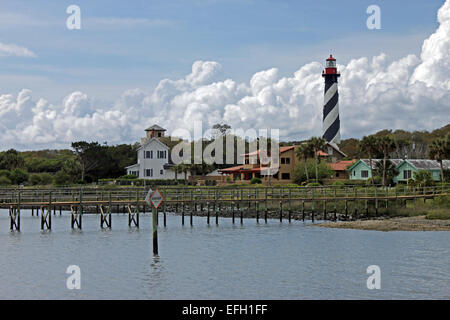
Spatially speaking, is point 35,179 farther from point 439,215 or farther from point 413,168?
point 439,215

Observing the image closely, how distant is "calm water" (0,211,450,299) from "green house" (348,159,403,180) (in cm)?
4114

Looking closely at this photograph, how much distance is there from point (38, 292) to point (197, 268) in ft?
28.1

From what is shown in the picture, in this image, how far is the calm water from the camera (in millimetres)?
26219

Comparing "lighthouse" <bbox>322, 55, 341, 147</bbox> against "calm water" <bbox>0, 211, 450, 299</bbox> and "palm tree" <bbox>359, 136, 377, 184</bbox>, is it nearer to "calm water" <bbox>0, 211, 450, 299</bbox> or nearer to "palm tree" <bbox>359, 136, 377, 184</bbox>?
"palm tree" <bbox>359, 136, 377, 184</bbox>

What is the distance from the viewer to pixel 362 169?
89.1m

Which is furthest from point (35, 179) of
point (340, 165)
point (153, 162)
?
point (340, 165)

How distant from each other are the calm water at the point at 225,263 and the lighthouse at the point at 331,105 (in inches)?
2197

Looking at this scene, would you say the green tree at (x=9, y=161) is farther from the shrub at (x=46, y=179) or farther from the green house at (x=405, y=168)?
the green house at (x=405, y=168)

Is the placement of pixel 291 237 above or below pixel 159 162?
below

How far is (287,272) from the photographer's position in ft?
101

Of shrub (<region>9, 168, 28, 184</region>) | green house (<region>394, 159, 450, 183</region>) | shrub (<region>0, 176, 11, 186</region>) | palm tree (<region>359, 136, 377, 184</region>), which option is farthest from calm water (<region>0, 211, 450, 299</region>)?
shrub (<region>9, 168, 28, 184</region>)

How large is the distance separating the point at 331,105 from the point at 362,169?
59.3 ft
